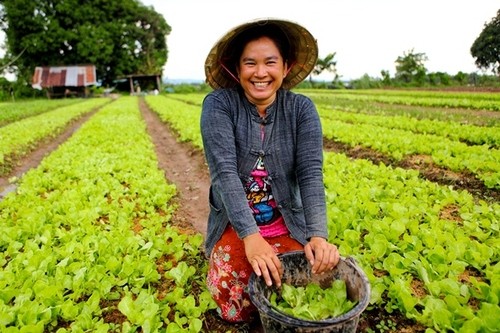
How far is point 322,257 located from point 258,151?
2.59 feet

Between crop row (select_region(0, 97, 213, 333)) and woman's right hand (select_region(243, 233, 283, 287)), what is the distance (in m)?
0.56

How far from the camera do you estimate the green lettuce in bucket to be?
6.68 ft

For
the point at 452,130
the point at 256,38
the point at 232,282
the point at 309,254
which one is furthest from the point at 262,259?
the point at 452,130

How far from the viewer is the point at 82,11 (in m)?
41.7

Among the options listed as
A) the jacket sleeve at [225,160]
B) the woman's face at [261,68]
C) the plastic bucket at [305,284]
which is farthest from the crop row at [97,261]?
the woman's face at [261,68]

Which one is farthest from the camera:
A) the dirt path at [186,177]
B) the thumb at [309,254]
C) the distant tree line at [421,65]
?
the distant tree line at [421,65]

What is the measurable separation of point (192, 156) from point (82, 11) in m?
40.7

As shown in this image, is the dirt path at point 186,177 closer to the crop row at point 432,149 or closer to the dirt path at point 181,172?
the dirt path at point 181,172

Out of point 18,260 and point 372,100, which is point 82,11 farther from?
point 18,260

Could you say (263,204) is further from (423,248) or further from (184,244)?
(423,248)

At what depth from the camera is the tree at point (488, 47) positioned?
42125 millimetres

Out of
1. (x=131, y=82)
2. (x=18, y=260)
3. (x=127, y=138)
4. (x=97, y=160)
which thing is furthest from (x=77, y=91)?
(x=18, y=260)

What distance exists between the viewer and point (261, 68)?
2.31 metres

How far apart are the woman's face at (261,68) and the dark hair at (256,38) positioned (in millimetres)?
48
